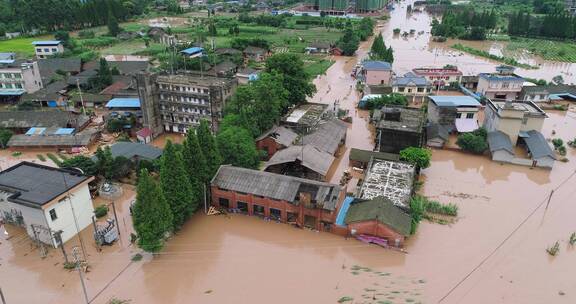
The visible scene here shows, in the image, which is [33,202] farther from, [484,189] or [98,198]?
[484,189]

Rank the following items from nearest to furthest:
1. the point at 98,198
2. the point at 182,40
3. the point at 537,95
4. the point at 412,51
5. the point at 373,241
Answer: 1. the point at 373,241
2. the point at 98,198
3. the point at 537,95
4. the point at 412,51
5. the point at 182,40

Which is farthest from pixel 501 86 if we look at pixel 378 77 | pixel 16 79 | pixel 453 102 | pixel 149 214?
pixel 16 79

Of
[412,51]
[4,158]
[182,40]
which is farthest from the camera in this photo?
[182,40]

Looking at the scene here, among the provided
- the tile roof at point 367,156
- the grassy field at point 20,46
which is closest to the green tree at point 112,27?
the grassy field at point 20,46

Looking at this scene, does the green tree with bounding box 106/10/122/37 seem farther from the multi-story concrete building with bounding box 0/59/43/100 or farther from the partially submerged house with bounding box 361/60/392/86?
the partially submerged house with bounding box 361/60/392/86

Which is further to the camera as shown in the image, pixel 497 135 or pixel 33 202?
pixel 497 135

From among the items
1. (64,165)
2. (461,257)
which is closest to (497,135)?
(461,257)
